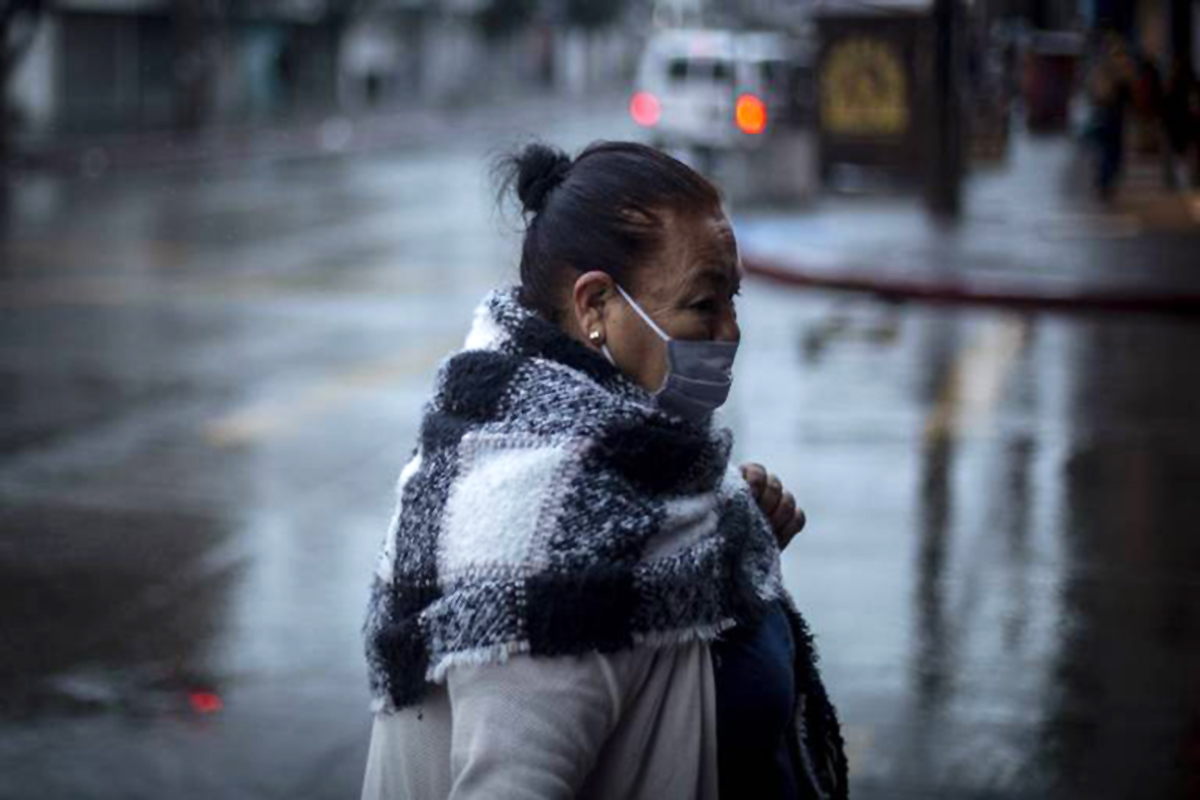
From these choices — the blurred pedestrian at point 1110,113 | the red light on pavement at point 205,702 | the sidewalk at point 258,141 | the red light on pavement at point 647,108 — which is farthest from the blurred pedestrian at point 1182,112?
the sidewalk at point 258,141

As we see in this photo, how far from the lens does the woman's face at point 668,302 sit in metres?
2.46

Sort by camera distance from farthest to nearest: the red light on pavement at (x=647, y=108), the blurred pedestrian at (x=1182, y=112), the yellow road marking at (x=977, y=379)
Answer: the red light on pavement at (x=647, y=108)
the blurred pedestrian at (x=1182, y=112)
the yellow road marking at (x=977, y=379)

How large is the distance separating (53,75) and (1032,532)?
46.4m

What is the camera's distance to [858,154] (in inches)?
1116

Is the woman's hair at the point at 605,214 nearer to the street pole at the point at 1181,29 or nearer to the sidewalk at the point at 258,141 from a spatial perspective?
the street pole at the point at 1181,29

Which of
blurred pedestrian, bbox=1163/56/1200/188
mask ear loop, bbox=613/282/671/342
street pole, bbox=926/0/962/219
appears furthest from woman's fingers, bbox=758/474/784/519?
blurred pedestrian, bbox=1163/56/1200/188

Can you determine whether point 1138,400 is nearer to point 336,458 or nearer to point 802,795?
point 336,458

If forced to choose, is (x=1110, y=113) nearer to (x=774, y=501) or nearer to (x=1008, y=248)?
(x=1008, y=248)

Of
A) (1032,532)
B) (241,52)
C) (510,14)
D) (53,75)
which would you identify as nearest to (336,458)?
(1032,532)

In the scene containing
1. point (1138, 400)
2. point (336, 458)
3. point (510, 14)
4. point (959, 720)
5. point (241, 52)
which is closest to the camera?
point (959, 720)

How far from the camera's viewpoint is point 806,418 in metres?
11.4

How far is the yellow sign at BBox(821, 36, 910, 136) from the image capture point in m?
27.7

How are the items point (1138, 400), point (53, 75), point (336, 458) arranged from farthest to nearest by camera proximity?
point (53, 75), point (1138, 400), point (336, 458)

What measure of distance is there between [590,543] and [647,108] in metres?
35.5
